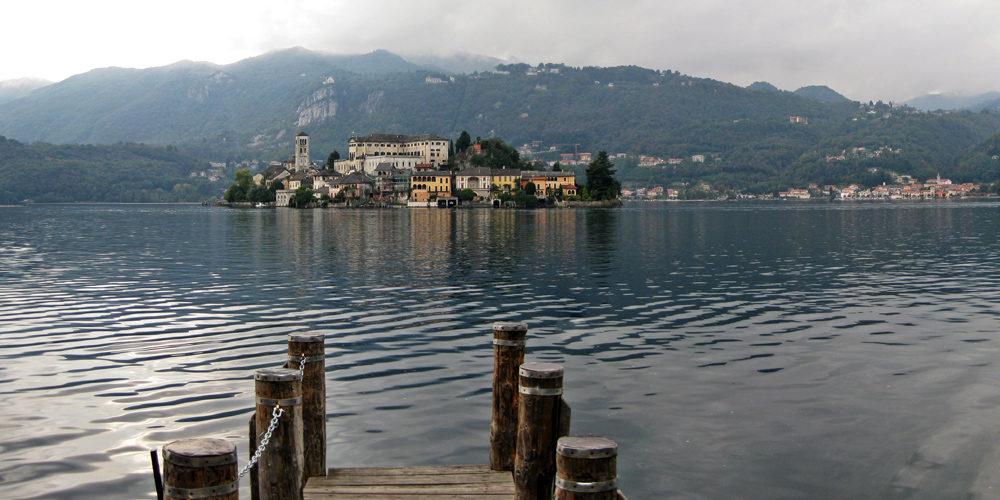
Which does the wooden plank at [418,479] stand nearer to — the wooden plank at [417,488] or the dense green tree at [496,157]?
the wooden plank at [417,488]

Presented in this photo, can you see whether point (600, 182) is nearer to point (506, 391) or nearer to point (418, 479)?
point (506, 391)

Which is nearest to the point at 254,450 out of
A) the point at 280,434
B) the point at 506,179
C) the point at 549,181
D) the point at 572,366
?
the point at 280,434

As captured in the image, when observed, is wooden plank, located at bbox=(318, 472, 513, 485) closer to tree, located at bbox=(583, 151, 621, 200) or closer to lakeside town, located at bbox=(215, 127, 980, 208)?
lakeside town, located at bbox=(215, 127, 980, 208)

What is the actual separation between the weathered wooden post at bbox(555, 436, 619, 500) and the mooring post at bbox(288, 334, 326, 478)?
13.1ft

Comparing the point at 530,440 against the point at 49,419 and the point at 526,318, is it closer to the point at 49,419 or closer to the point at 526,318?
the point at 49,419

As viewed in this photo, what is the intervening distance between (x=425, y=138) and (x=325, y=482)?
174643mm

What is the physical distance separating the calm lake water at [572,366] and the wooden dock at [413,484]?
3.93ft

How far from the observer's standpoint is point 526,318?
21.2m

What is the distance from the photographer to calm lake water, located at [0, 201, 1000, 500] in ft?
33.7

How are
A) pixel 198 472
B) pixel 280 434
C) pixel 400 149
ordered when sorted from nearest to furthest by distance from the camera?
1. pixel 198 472
2. pixel 280 434
3. pixel 400 149

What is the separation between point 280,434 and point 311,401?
4.54 ft

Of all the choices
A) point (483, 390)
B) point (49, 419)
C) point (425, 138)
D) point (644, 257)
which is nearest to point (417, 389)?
point (483, 390)

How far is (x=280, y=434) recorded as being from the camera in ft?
23.9

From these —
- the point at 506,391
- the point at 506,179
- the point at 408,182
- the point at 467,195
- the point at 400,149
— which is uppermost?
the point at 400,149
